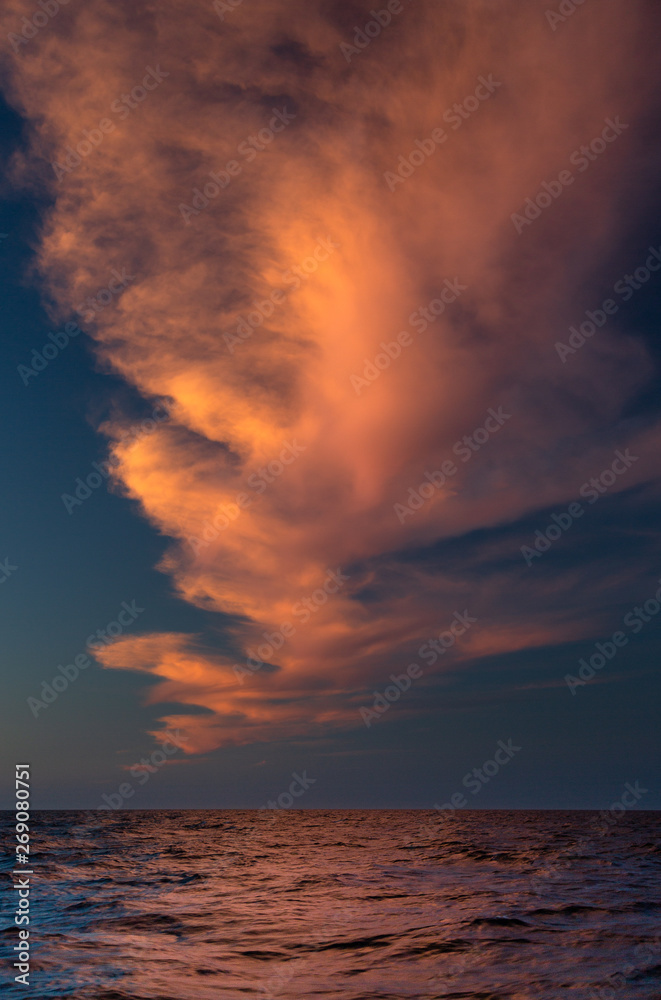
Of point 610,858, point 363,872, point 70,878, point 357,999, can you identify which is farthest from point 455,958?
point 610,858

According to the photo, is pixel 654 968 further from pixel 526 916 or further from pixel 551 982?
pixel 526 916

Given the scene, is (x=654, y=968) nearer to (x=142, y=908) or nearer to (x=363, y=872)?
(x=142, y=908)

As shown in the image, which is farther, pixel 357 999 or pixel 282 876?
pixel 282 876

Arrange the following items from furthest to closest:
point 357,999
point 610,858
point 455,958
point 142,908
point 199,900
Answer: point 610,858 < point 199,900 < point 142,908 < point 455,958 < point 357,999

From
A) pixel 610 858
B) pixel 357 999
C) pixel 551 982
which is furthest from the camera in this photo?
pixel 610 858

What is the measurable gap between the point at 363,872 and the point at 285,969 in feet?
49.6

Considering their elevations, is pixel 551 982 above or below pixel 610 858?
above

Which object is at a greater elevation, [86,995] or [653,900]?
[86,995]

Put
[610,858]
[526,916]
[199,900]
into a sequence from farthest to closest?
[610,858] → [199,900] → [526,916]

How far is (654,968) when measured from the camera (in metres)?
10.3

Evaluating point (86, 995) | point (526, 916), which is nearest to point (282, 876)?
point (526, 916)

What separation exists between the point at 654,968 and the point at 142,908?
42.2ft

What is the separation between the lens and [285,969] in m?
10.8

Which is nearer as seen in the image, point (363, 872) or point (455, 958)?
point (455, 958)
